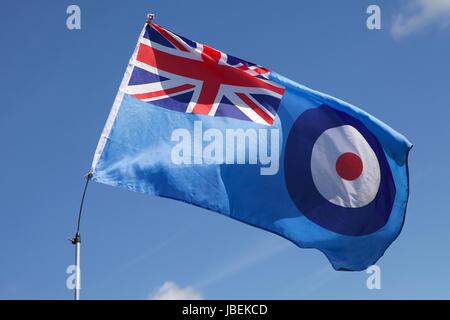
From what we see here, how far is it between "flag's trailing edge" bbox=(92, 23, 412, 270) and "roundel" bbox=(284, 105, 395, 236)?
3cm

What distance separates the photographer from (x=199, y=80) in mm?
22969

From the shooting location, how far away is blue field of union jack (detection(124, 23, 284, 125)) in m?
22.4

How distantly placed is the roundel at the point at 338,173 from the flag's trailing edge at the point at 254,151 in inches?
1.0

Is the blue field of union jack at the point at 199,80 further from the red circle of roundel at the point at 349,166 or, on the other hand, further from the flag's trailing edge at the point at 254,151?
the red circle of roundel at the point at 349,166

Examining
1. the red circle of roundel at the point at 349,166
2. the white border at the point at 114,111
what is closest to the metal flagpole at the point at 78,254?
the white border at the point at 114,111

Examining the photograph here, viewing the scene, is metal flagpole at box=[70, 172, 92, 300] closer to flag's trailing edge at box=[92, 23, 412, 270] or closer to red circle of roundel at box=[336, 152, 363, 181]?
flag's trailing edge at box=[92, 23, 412, 270]

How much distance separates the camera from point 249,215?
70.6 ft

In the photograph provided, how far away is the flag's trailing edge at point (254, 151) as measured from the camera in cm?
2120

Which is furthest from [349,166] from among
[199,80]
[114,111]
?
[114,111]

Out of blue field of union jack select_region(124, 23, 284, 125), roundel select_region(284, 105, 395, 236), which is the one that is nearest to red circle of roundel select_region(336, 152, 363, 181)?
roundel select_region(284, 105, 395, 236)

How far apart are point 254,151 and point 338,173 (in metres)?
2.24

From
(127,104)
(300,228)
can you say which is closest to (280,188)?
(300,228)

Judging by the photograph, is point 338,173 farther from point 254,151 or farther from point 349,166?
point 254,151

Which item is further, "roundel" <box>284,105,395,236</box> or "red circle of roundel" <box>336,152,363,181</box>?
"red circle of roundel" <box>336,152,363,181</box>
